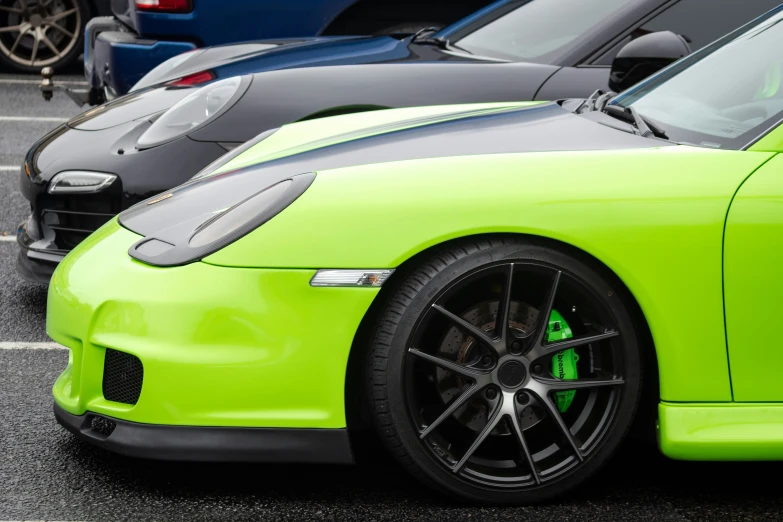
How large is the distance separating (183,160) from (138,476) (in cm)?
167

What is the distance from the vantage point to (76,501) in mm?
2857

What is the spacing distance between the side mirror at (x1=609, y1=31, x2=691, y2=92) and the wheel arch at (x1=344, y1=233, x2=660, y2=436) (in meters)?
1.53

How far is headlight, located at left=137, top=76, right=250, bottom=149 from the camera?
446cm

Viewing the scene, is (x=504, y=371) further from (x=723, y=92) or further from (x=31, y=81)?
(x=31, y=81)

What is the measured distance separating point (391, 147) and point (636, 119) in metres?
0.70

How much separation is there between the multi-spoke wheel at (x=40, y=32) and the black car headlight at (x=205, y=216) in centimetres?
757

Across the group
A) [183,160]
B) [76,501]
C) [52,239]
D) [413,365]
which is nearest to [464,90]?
[183,160]

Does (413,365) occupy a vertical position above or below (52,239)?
above

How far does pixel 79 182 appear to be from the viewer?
4406 millimetres

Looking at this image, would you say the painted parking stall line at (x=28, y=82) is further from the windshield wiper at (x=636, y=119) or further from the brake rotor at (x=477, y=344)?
the brake rotor at (x=477, y=344)

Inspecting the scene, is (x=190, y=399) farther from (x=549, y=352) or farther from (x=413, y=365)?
(x=549, y=352)

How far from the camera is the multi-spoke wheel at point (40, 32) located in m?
10.2

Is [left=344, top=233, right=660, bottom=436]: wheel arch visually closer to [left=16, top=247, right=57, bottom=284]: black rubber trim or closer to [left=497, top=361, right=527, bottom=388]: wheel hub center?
[left=497, top=361, right=527, bottom=388]: wheel hub center

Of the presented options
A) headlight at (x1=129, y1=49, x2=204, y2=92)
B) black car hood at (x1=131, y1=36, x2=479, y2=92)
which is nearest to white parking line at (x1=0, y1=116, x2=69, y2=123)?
headlight at (x1=129, y1=49, x2=204, y2=92)
